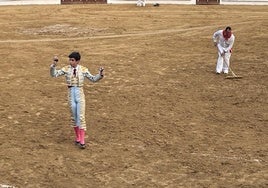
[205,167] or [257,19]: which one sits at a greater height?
[257,19]

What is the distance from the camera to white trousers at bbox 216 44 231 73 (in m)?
15.6

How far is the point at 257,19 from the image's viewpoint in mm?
26453

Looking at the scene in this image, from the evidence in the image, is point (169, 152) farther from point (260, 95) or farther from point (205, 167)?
point (260, 95)

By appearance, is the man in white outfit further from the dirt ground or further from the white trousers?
the dirt ground

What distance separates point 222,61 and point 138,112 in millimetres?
4578

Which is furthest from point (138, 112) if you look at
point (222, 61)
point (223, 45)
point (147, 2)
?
point (147, 2)

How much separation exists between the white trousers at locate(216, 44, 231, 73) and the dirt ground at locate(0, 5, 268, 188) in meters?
0.31

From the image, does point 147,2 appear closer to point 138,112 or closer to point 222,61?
point 222,61

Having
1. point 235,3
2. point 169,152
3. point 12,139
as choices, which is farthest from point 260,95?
point 235,3

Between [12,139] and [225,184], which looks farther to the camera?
[12,139]

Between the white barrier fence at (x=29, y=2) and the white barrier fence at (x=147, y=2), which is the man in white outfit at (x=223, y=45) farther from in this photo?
the white barrier fence at (x=29, y=2)

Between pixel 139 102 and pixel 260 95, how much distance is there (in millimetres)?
3383

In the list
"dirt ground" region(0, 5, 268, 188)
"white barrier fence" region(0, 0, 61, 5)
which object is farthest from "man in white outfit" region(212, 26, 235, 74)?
"white barrier fence" region(0, 0, 61, 5)

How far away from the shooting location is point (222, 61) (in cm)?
1573
